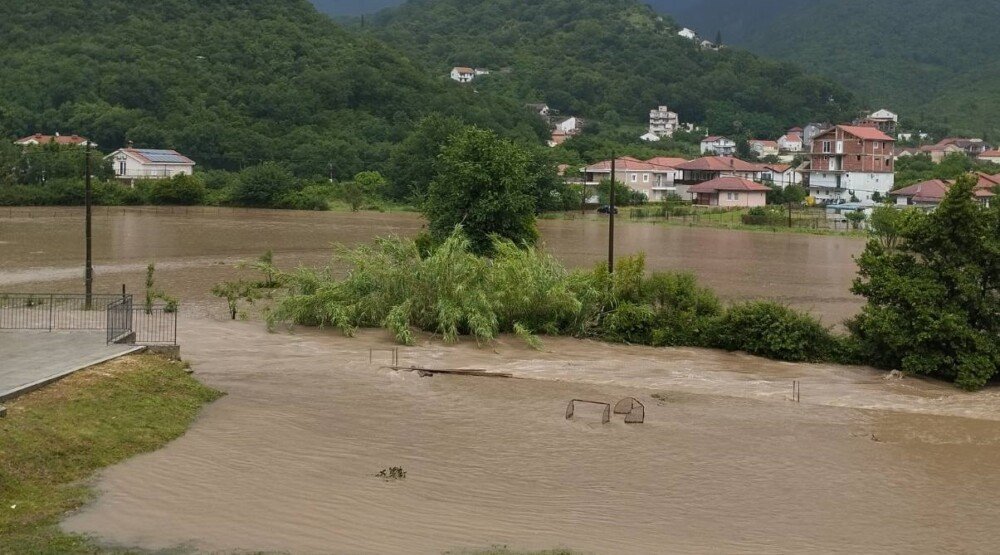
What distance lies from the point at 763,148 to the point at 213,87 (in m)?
74.1

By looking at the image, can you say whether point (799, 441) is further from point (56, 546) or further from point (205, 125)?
point (205, 125)

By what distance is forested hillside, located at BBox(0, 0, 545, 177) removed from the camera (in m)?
98.3

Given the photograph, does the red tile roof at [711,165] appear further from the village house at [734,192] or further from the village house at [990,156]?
the village house at [990,156]

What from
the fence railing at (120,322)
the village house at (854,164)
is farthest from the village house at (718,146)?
the fence railing at (120,322)

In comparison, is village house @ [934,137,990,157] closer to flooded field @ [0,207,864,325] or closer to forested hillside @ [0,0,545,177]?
forested hillside @ [0,0,545,177]

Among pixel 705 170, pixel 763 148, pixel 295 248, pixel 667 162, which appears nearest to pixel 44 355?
pixel 295 248

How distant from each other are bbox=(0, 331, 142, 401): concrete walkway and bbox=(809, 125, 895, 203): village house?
254ft

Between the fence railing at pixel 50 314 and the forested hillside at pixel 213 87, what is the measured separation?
2650 inches

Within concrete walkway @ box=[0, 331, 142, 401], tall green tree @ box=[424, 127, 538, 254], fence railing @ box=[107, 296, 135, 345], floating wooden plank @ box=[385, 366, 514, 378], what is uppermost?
tall green tree @ box=[424, 127, 538, 254]

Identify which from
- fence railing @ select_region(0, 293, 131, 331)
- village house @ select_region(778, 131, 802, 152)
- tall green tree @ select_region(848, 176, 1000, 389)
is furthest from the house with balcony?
fence railing @ select_region(0, 293, 131, 331)

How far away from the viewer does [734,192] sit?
282 ft

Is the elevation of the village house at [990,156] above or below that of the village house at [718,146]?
below

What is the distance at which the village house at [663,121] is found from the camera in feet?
512

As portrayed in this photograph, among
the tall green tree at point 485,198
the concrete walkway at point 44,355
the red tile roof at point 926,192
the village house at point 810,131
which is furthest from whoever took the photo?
the village house at point 810,131
